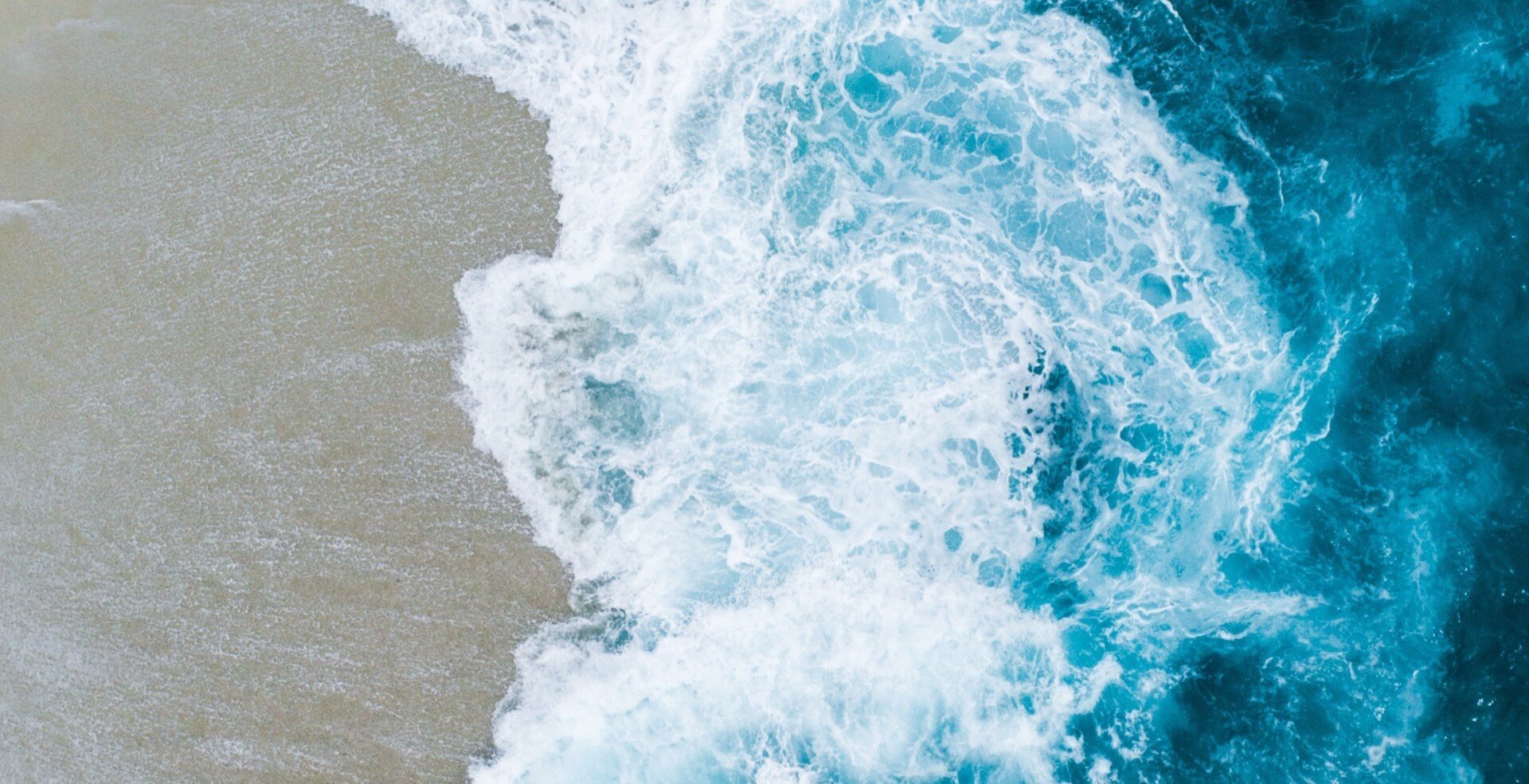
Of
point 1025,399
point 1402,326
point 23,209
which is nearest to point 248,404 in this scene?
point 23,209

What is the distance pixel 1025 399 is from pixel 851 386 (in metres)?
2.19

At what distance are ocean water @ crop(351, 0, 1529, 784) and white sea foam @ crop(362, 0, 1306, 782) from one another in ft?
0.15

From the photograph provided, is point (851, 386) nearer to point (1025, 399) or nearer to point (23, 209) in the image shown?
point (1025, 399)

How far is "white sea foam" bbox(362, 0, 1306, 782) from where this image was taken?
32.8ft

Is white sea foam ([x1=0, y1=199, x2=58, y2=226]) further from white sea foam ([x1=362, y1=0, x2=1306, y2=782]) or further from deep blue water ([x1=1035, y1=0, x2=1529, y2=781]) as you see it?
deep blue water ([x1=1035, y1=0, x2=1529, y2=781])

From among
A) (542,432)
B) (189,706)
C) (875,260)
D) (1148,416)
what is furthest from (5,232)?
(1148,416)

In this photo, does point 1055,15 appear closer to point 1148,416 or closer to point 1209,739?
point 1148,416

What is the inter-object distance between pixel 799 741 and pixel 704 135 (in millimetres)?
7594

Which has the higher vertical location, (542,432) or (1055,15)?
(1055,15)

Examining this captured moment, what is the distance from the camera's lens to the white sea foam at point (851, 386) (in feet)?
32.8

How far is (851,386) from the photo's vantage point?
1013 cm

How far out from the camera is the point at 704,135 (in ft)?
33.9

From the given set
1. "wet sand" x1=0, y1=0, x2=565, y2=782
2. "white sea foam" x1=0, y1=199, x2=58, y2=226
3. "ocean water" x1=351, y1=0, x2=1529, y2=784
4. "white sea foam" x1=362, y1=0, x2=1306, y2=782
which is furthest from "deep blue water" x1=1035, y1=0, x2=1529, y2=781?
"white sea foam" x1=0, y1=199, x2=58, y2=226

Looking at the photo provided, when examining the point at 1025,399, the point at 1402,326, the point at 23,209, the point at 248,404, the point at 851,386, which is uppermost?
the point at 1402,326
